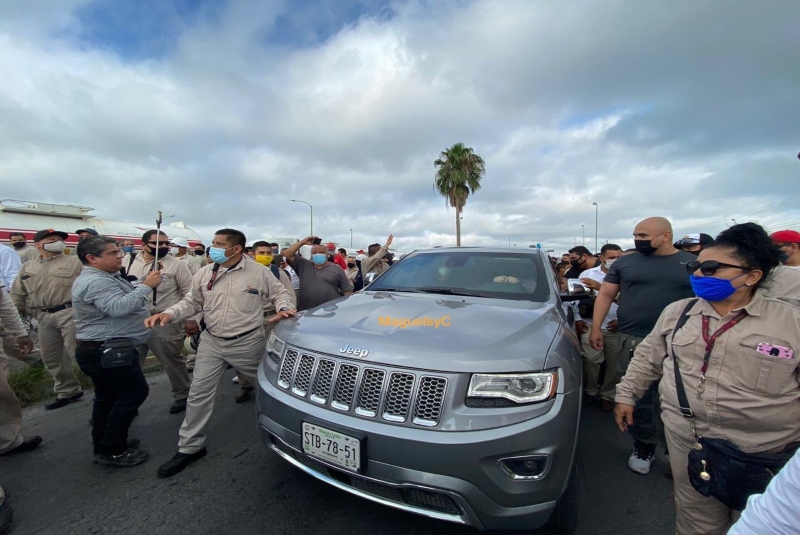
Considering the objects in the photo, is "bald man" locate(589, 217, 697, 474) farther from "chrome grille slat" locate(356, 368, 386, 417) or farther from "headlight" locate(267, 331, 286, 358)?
"headlight" locate(267, 331, 286, 358)

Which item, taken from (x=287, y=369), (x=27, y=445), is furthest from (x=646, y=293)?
(x=27, y=445)

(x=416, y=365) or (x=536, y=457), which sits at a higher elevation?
(x=416, y=365)

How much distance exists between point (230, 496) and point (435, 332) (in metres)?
1.84

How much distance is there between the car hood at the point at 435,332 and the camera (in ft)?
5.73

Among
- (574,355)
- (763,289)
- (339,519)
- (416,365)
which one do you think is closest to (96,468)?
(339,519)

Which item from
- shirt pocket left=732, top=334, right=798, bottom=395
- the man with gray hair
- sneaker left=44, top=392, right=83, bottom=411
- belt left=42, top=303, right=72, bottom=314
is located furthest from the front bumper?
belt left=42, top=303, right=72, bottom=314

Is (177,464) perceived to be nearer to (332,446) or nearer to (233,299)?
(233,299)

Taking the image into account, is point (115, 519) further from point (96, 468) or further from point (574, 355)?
point (574, 355)

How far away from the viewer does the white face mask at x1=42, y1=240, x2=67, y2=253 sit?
4.06m

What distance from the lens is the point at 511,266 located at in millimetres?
3182

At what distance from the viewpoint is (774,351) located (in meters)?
1.39

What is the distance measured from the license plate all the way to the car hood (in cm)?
40

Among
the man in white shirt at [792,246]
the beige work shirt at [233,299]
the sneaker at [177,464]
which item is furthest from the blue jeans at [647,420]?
the sneaker at [177,464]

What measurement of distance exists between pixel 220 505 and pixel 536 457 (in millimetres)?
2036
